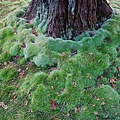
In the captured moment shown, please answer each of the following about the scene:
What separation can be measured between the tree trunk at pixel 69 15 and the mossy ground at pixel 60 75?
0.78 feet

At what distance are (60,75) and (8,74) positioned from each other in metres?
1.40

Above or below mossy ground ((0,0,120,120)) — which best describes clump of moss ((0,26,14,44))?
above

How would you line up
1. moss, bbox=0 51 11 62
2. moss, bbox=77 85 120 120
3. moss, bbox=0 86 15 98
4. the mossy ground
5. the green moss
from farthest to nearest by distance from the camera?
moss, bbox=0 51 11 62, the green moss, moss, bbox=0 86 15 98, the mossy ground, moss, bbox=77 85 120 120

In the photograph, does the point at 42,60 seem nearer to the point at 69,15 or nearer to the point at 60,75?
the point at 60,75

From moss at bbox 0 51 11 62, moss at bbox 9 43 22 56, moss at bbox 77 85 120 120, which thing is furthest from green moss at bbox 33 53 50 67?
moss at bbox 77 85 120 120

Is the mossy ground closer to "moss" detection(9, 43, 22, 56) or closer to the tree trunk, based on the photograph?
"moss" detection(9, 43, 22, 56)

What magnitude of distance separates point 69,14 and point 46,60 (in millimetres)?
1332

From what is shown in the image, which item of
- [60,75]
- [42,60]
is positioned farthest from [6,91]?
[60,75]

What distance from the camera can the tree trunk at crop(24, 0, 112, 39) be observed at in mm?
4898

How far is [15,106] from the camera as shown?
4270 mm

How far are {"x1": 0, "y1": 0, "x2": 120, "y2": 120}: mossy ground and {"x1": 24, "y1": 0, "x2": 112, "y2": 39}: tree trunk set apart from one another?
0.78 ft

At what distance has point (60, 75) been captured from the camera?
4469 millimetres

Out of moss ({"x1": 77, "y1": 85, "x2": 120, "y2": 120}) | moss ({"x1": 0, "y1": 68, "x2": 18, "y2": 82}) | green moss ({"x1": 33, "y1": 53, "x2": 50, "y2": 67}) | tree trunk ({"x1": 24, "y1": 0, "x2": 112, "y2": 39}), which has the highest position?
tree trunk ({"x1": 24, "y1": 0, "x2": 112, "y2": 39})

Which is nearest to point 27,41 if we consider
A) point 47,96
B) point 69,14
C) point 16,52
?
point 16,52
